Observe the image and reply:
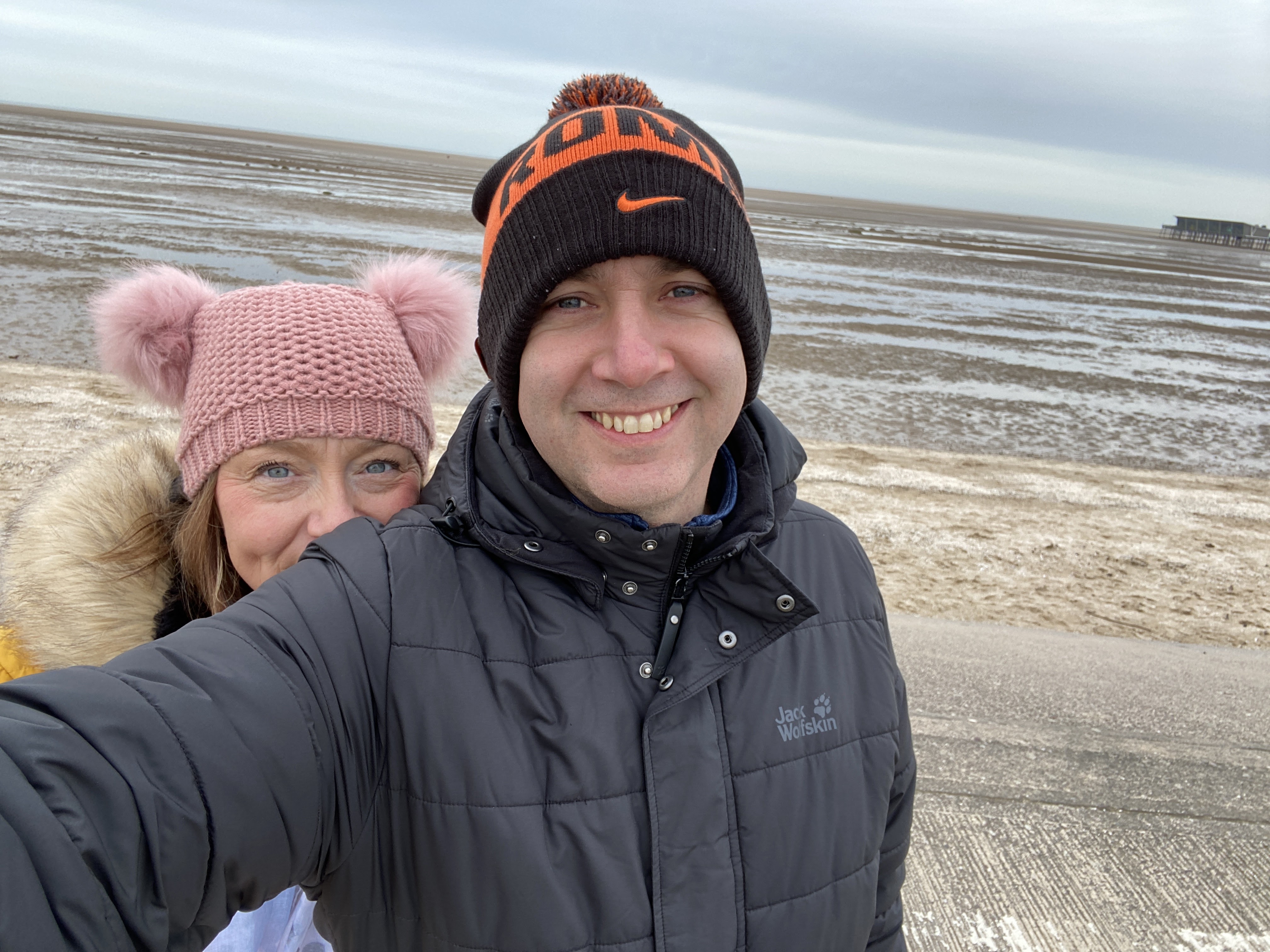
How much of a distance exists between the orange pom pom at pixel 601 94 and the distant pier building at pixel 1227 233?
8578 cm

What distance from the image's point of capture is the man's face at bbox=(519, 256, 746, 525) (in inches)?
57.0

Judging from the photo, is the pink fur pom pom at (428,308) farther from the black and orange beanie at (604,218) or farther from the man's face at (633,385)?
the man's face at (633,385)

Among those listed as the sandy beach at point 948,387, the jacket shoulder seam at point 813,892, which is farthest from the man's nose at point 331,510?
the jacket shoulder seam at point 813,892

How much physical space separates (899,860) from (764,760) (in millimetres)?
573

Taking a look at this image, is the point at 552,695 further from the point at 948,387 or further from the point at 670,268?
the point at 948,387

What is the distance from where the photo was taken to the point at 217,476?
6.23 feet

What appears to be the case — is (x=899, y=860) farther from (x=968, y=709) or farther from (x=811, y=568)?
(x=968, y=709)

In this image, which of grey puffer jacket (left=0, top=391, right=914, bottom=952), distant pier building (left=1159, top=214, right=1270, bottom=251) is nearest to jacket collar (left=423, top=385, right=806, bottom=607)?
grey puffer jacket (left=0, top=391, right=914, bottom=952)


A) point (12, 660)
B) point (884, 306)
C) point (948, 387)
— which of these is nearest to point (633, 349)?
point (12, 660)

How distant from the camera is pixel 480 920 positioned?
1205mm

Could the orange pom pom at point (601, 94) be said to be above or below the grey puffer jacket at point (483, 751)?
above

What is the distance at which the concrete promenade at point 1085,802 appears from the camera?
231 centimetres

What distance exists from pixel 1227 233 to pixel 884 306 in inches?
2826

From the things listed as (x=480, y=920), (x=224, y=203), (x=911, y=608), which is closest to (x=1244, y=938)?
(x=480, y=920)
